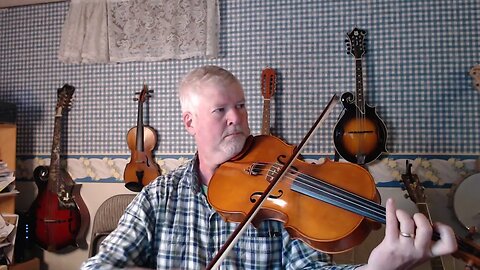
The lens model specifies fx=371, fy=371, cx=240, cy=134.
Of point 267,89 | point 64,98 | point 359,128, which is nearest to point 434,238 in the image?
point 359,128

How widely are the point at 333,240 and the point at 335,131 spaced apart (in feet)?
3.84

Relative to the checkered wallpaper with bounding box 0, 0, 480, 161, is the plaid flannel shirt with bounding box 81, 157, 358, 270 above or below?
below

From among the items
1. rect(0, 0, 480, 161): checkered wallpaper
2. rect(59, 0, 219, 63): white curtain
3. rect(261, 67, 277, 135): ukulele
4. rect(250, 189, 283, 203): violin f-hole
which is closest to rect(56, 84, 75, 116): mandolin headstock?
rect(0, 0, 480, 161): checkered wallpaper

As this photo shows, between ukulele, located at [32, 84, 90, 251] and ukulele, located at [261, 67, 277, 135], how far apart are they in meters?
1.33

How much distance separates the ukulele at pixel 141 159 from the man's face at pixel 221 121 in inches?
46.0

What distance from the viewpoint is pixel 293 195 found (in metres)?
1.12

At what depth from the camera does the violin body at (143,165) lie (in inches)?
91.7

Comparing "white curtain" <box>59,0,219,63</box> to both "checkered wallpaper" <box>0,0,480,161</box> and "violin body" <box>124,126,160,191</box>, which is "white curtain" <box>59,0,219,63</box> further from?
"violin body" <box>124,126,160,191</box>

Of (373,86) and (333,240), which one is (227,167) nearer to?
(333,240)

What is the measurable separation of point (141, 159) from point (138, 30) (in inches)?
33.1

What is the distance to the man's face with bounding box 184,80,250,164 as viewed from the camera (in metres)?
1.22

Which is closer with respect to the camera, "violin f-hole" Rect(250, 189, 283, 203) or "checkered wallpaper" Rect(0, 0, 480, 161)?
"violin f-hole" Rect(250, 189, 283, 203)

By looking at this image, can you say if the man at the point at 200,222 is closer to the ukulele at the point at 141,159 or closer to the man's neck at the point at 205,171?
the man's neck at the point at 205,171

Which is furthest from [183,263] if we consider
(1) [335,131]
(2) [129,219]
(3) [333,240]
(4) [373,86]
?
(4) [373,86]
